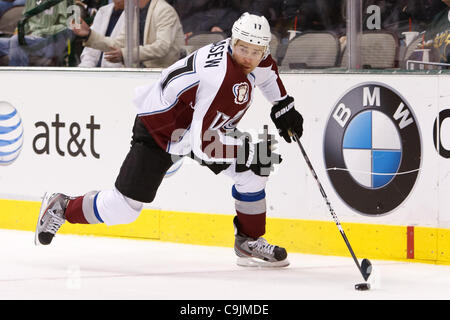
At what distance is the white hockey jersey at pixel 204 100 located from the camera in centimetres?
480

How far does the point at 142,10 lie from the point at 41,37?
0.77 m

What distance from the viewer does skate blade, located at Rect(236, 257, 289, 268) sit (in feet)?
17.2

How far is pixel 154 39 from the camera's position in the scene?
616 cm

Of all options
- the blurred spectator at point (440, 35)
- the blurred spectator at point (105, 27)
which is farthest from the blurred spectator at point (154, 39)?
the blurred spectator at point (440, 35)

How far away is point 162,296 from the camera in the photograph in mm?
4492

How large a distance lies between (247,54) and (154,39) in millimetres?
1485

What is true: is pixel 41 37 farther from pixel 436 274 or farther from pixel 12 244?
pixel 436 274

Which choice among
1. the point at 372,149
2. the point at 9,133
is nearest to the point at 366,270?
the point at 372,149

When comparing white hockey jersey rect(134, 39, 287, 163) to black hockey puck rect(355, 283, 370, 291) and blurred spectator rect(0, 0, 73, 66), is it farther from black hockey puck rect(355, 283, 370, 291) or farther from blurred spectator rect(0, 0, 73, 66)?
blurred spectator rect(0, 0, 73, 66)

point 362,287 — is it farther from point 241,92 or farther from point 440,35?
point 440,35

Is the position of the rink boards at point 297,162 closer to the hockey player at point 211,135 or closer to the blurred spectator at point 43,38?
the blurred spectator at point 43,38

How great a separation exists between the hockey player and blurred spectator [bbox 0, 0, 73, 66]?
1443mm

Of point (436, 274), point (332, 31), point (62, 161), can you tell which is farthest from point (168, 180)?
point (436, 274)

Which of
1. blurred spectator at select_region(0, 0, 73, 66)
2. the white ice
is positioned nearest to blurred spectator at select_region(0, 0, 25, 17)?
blurred spectator at select_region(0, 0, 73, 66)
